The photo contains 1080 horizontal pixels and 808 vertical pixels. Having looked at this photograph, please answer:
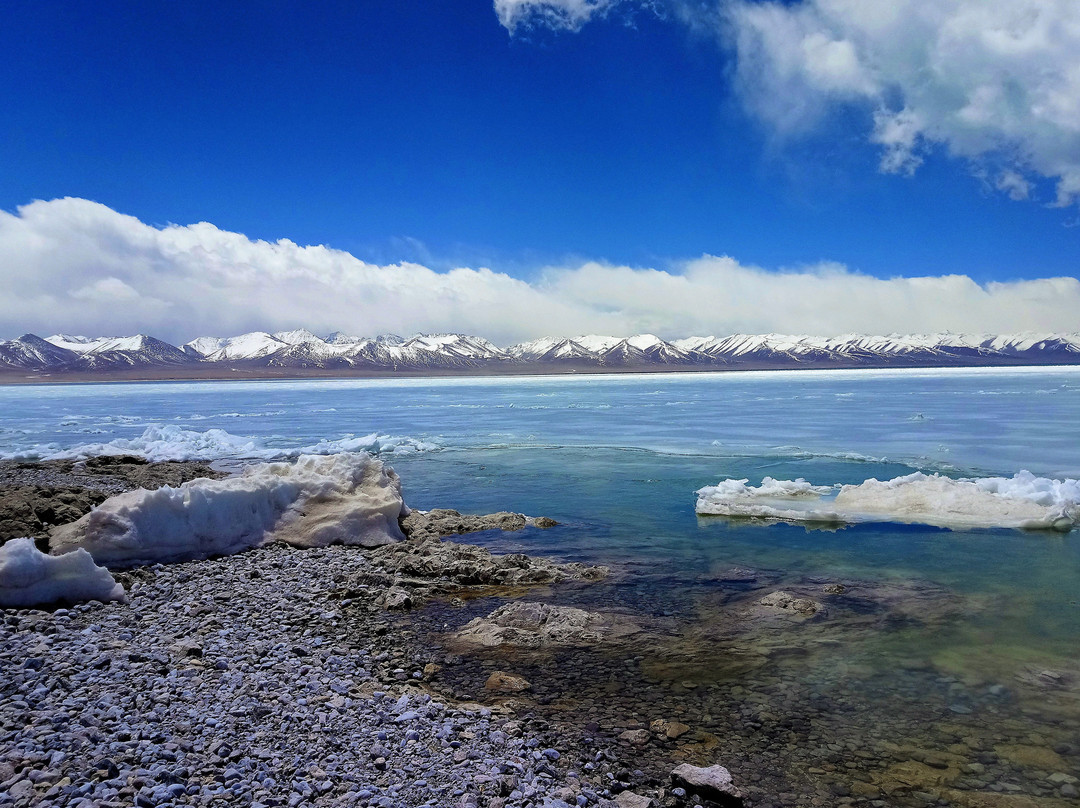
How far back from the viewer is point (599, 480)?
41.7ft

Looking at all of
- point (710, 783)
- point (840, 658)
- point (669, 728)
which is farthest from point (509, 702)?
point (840, 658)

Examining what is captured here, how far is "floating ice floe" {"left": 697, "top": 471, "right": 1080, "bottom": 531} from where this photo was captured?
29.4ft

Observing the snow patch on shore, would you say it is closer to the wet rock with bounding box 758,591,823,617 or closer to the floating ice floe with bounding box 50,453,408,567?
the floating ice floe with bounding box 50,453,408,567

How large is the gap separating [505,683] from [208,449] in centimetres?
1563

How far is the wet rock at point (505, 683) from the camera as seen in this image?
4.45m

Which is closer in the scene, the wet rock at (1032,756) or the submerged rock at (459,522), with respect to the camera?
the wet rock at (1032,756)

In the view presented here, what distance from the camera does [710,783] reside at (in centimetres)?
331

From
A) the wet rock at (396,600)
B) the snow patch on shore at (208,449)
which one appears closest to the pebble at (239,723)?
the wet rock at (396,600)

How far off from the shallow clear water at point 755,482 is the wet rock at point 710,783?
120 cm

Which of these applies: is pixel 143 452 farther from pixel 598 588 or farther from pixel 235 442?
pixel 598 588

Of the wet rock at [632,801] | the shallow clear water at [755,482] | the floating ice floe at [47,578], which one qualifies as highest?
the floating ice floe at [47,578]

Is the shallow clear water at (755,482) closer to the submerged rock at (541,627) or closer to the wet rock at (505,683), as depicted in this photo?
the submerged rock at (541,627)

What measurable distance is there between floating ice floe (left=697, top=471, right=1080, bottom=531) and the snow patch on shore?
32.2 ft

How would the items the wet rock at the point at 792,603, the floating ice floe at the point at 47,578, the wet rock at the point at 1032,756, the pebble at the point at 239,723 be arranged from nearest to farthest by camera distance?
the pebble at the point at 239,723 → the wet rock at the point at 1032,756 → the floating ice floe at the point at 47,578 → the wet rock at the point at 792,603
